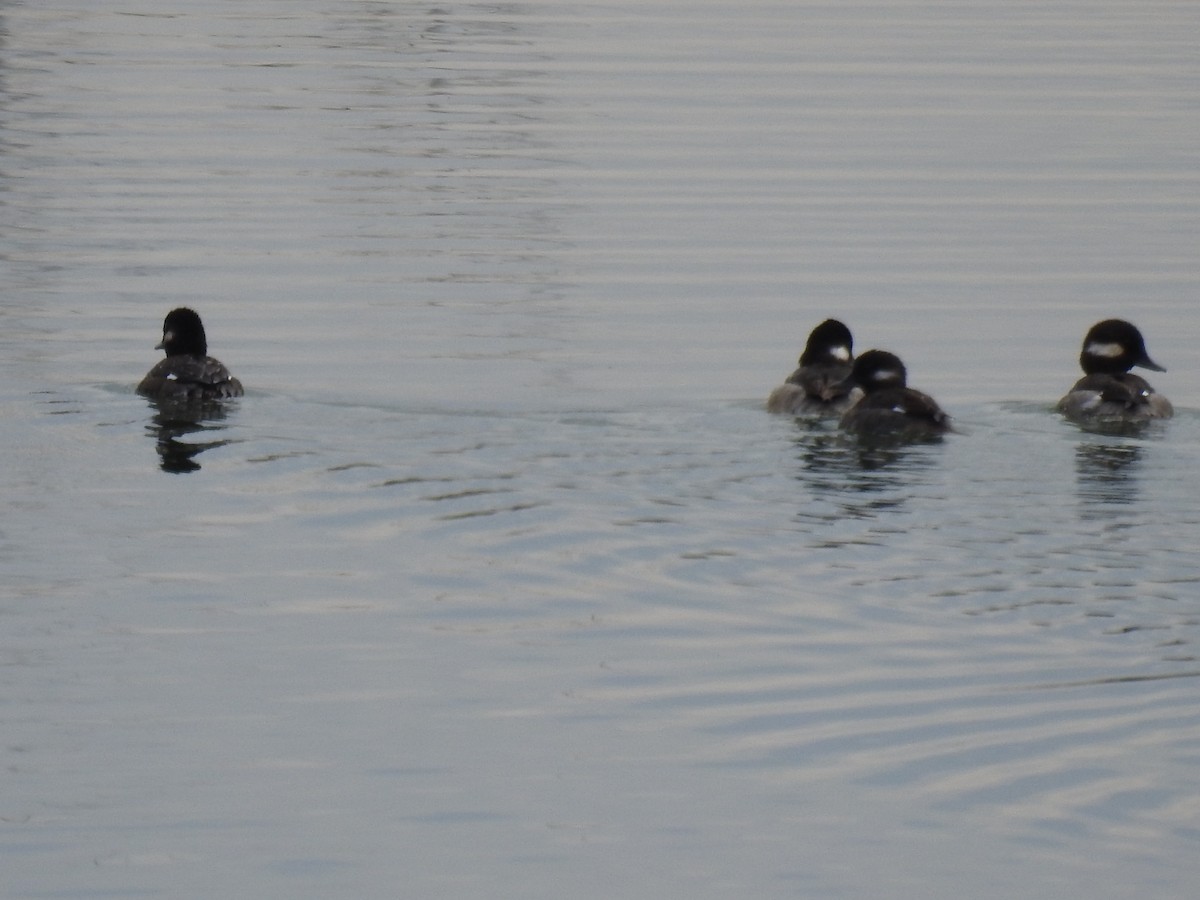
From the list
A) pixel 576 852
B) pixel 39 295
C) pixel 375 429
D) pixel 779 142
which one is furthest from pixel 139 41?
pixel 576 852

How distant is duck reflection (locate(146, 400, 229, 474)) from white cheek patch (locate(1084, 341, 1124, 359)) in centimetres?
527

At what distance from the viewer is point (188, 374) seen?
1538cm

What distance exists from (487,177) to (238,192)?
249 cm

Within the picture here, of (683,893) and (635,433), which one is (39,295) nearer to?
(635,433)

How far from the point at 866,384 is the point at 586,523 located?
373cm

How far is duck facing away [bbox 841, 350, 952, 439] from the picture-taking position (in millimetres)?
14453

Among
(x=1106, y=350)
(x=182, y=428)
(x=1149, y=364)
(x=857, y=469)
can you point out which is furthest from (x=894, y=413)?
→ (x=182, y=428)

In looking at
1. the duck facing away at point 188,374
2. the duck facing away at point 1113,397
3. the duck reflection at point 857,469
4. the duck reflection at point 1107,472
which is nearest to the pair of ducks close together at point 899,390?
the duck facing away at point 1113,397

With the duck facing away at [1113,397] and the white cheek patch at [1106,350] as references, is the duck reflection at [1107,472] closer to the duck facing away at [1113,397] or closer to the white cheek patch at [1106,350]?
the duck facing away at [1113,397]

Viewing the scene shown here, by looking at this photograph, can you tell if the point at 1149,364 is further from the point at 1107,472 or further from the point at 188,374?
the point at 188,374

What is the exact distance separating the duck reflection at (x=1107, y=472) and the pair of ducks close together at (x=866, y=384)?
77 centimetres

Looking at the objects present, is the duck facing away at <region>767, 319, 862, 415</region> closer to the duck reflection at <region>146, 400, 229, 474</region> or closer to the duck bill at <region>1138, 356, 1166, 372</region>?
the duck bill at <region>1138, 356, 1166, 372</region>

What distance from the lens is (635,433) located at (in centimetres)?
1438

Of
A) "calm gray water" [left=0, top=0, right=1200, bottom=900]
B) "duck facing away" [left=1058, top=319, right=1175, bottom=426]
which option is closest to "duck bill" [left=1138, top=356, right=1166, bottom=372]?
"duck facing away" [left=1058, top=319, right=1175, bottom=426]
